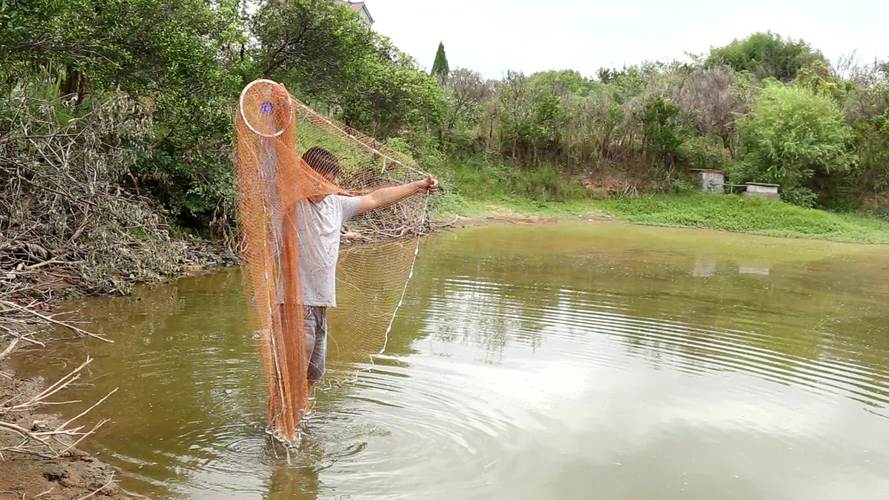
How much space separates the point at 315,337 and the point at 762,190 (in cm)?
2424

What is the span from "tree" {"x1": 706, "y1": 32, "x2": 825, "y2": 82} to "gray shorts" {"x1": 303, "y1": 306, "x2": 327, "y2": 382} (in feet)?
131

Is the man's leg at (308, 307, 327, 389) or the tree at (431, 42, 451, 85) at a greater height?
the tree at (431, 42, 451, 85)

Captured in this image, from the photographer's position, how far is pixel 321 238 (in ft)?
13.7

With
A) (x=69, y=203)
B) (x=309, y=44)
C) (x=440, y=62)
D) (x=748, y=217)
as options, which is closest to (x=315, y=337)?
(x=69, y=203)

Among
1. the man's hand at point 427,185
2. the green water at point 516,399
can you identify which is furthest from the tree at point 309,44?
the man's hand at point 427,185

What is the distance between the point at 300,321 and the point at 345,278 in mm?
1523

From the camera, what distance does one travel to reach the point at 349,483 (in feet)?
12.7

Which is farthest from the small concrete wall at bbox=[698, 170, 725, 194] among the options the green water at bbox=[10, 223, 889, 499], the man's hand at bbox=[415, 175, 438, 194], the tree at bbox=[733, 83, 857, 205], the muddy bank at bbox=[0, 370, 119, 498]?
the muddy bank at bbox=[0, 370, 119, 498]

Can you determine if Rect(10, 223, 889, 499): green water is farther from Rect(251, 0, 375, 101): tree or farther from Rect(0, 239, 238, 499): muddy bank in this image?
Rect(251, 0, 375, 101): tree

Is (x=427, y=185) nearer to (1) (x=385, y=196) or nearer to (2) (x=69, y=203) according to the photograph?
(1) (x=385, y=196)

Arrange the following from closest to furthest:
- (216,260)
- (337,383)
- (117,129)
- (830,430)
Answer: (830,430) < (337,383) < (117,129) < (216,260)

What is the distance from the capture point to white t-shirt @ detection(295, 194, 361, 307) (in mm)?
4160

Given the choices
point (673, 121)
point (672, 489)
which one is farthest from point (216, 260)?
point (673, 121)

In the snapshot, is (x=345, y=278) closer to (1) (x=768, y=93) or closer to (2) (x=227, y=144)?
(2) (x=227, y=144)
